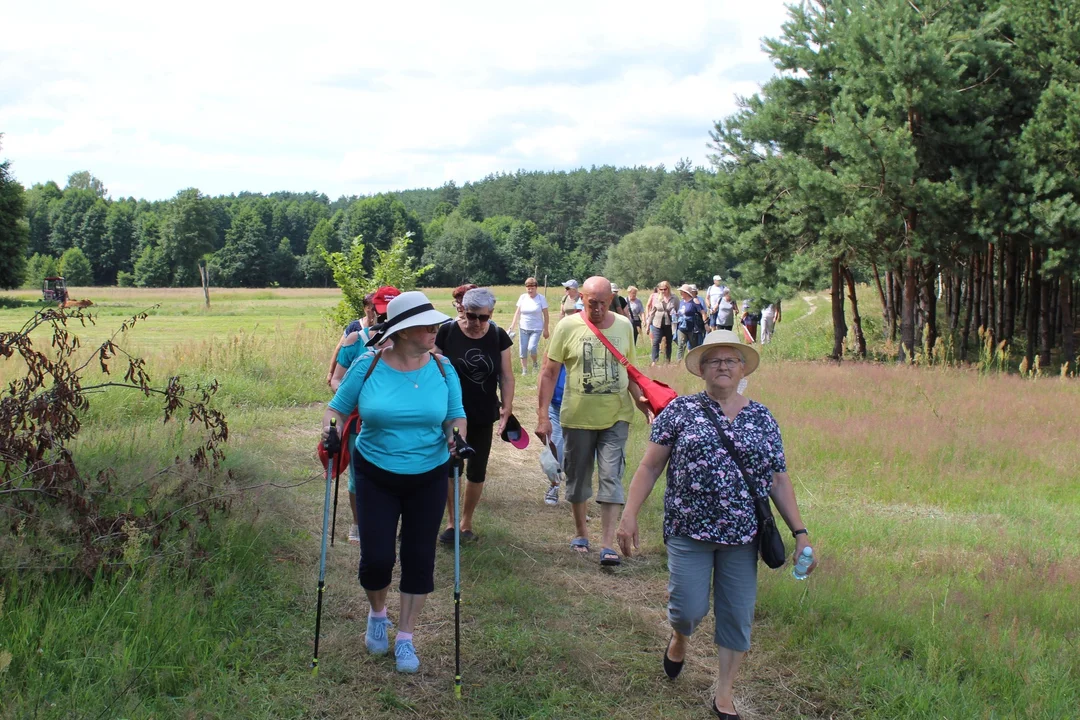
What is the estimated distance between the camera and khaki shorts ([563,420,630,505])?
6.76 metres

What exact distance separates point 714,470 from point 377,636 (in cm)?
205

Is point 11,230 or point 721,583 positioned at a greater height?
point 11,230

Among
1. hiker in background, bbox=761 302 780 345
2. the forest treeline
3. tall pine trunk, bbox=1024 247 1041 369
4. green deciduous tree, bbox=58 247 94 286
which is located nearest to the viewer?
the forest treeline

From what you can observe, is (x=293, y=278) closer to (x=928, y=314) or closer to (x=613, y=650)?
(x=928, y=314)

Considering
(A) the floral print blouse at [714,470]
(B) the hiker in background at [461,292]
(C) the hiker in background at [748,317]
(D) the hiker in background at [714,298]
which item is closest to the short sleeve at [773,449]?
(A) the floral print blouse at [714,470]

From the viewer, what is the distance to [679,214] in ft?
367

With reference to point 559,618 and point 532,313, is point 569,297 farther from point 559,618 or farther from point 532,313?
point 559,618

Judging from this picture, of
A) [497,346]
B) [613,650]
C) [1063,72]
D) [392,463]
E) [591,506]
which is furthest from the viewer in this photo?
[1063,72]

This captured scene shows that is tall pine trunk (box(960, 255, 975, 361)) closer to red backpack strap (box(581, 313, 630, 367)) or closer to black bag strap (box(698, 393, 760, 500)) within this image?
red backpack strap (box(581, 313, 630, 367))

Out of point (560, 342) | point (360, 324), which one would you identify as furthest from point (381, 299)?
point (560, 342)

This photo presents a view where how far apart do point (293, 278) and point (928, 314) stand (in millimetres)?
104550

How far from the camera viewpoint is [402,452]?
4.66 meters

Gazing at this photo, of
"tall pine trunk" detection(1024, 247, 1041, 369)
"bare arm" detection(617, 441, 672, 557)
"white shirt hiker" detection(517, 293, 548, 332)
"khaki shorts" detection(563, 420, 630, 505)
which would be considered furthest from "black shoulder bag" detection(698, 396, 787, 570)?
"tall pine trunk" detection(1024, 247, 1041, 369)

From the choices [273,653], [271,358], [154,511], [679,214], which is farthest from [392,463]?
[679,214]
